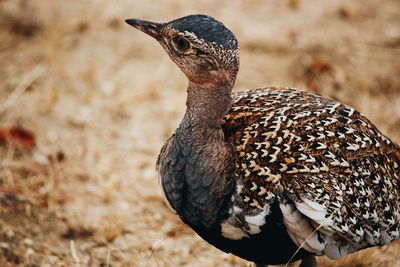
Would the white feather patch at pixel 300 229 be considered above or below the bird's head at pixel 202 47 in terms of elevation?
below

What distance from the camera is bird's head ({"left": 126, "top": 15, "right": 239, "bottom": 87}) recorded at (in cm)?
302

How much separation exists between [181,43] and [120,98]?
9.88ft

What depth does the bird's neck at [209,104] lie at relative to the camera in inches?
125

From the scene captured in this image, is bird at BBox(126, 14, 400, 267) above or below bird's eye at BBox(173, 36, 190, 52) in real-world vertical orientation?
below

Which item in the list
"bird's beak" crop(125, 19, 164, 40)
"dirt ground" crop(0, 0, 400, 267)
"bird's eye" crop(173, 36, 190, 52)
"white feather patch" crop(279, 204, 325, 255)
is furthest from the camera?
"dirt ground" crop(0, 0, 400, 267)

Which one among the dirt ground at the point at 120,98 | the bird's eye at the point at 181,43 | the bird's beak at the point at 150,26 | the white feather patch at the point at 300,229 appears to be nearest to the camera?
the white feather patch at the point at 300,229

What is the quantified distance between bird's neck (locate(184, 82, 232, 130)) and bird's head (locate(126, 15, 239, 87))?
33mm

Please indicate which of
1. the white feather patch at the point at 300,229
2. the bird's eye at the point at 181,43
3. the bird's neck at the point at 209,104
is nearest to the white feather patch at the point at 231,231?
the white feather patch at the point at 300,229

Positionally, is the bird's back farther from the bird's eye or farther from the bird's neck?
the bird's eye

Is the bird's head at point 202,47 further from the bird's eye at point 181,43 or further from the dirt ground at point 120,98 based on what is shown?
the dirt ground at point 120,98

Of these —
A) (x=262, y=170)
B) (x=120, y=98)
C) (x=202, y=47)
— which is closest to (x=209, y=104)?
(x=202, y=47)

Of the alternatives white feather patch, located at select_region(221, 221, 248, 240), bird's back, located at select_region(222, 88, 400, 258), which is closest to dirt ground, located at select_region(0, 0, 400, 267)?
white feather patch, located at select_region(221, 221, 248, 240)

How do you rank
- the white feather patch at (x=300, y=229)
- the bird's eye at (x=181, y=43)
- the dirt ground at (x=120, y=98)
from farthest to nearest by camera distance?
the dirt ground at (x=120, y=98), the bird's eye at (x=181, y=43), the white feather patch at (x=300, y=229)

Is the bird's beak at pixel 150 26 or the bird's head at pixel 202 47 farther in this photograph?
the bird's beak at pixel 150 26
